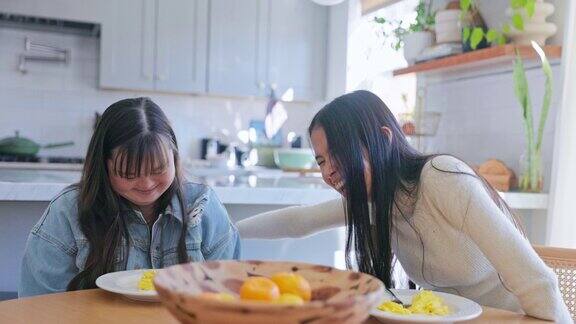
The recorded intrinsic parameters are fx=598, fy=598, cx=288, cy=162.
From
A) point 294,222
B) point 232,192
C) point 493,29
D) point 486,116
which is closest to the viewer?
point 294,222

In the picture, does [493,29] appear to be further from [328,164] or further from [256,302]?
[256,302]

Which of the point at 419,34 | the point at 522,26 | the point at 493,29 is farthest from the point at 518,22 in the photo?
the point at 419,34

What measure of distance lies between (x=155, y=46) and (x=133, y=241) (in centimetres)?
307

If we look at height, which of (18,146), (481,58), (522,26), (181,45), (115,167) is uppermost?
(181,45)

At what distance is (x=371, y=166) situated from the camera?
131 centimetres

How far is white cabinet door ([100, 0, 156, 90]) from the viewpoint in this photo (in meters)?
4.09

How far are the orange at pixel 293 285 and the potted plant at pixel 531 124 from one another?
1.82 m

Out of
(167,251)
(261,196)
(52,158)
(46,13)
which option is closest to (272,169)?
(52,158)

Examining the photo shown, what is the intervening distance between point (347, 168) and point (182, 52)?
3.24m

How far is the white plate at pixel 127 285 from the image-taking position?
1.02 meters

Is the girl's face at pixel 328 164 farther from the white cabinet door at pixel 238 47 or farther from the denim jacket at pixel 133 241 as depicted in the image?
the white cabinet door at pixel 238 47

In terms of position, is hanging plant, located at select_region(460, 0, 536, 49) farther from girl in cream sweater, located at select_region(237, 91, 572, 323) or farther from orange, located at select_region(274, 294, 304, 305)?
orange, located at select_region(274, 294, 304, 305)

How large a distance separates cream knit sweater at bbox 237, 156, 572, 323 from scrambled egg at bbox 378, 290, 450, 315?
6.6 inches

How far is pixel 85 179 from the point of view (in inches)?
53.2
